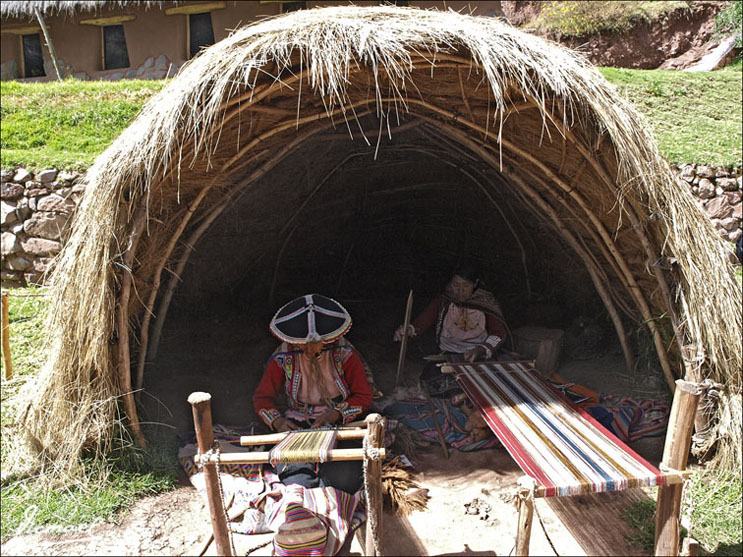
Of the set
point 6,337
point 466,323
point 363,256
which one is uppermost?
point 6,337

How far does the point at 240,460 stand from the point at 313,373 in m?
0.88

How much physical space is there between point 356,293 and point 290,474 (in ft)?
11.3

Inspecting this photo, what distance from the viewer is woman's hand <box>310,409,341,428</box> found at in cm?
284

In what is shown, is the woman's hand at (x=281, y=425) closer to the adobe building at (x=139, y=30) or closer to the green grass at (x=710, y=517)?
the green grass at (x=710, y=517)

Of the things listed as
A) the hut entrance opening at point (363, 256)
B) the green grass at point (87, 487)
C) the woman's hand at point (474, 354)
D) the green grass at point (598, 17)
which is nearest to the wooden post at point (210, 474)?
the green grass at point (87, 487)

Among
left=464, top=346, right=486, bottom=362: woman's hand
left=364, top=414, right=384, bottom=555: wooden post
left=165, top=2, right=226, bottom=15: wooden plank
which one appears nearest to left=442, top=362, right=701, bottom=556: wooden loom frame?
left=364, top=414, right=384, bottom=555: wooden post

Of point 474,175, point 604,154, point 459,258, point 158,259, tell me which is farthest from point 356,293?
point 604,154

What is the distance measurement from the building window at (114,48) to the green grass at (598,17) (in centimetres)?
781

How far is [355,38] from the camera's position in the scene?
2.65 m

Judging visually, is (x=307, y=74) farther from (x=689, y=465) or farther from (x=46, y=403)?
(x=689, y=465)

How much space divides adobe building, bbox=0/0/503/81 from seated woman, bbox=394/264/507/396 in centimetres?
722

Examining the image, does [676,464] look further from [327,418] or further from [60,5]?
[60,5]

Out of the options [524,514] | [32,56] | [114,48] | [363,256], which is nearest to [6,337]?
[524,514]

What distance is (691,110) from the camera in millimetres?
7309
